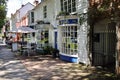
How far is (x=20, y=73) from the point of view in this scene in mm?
13602

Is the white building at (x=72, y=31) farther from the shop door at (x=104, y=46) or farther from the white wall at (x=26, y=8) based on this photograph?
the white wall at (x=26, y=8)

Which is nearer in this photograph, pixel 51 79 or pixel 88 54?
pixel 51 79

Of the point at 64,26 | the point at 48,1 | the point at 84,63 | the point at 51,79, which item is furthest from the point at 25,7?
the point at 51,79

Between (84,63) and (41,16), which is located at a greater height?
(41,16)

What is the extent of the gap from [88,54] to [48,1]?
11.0 m

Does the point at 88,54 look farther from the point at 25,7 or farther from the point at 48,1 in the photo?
the point at 25,7

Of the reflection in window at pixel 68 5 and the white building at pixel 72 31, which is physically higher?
the reflection in window at pixel 68 5

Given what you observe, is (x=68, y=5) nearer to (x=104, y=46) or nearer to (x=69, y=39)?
(x=69, y=39)

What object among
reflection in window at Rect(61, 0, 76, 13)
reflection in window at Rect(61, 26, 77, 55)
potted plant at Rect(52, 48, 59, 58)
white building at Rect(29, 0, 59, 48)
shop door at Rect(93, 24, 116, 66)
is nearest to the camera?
shop door at Rect(93, 24, 116, 66)

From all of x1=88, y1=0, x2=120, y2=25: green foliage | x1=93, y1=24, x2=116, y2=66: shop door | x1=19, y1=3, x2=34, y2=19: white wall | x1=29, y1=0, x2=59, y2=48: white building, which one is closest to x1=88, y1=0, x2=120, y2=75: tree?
x1=88, y1=0, x2=120, y2=25: green foliage

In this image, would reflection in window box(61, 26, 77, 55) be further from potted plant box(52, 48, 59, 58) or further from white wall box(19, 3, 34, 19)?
white wall box(19, 3, 34, 19)

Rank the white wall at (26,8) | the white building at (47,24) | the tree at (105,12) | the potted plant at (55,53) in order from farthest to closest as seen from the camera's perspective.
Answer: the white wall at (26,8), the white building at (47,24), the potted plant at (55,53), the tree at (105,12)

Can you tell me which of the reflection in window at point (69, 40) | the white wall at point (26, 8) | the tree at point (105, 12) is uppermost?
the white wall at point (26, 8)

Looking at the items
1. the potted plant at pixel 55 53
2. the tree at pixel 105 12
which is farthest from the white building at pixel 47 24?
Result: the tree at pixel 105 12
